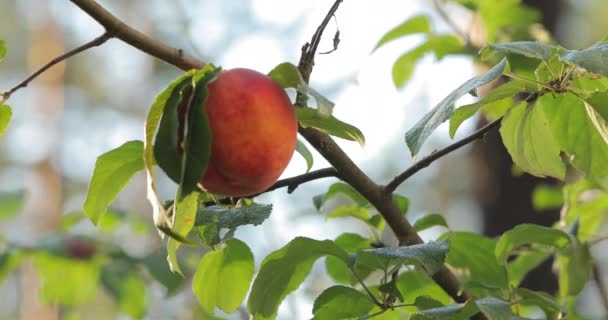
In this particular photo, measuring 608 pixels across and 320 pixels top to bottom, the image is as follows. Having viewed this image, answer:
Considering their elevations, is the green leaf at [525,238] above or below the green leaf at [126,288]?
above

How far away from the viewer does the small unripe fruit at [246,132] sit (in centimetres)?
54

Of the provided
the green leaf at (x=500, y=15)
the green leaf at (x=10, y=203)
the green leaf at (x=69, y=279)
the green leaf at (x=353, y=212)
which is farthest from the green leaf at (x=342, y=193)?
the green leaf at (x=10, y=203)

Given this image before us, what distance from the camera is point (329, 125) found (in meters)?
0.63

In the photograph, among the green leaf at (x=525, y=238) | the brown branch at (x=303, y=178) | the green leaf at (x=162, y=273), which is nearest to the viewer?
the brown branch at (x=303, y=178)

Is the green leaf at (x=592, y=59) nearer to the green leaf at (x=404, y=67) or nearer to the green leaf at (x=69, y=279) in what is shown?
the green leaf at (x=404, y=67)

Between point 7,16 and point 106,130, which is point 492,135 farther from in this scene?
point 7,16

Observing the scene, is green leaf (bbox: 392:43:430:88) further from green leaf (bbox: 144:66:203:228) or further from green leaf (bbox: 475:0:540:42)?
green leaf (bbox: 144:66:203:228)

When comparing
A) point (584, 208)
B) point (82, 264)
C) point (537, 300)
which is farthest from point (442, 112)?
point (82, 264)

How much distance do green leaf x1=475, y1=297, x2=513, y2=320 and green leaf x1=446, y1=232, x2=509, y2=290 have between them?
182 mm

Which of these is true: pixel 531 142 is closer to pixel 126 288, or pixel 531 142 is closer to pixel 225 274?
pixel 225 274

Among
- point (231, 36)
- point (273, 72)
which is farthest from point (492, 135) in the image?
point (231, 36)

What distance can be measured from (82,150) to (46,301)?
832 cm

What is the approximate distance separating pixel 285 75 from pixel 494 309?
247 millimetres

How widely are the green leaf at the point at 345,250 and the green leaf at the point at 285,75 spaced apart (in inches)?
12.6
